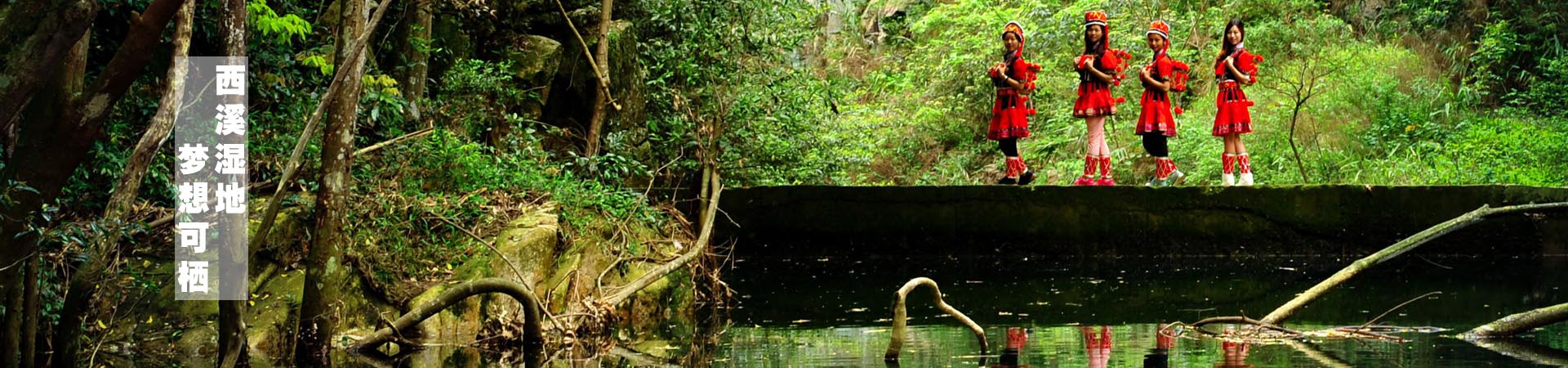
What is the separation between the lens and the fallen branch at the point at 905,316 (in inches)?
246

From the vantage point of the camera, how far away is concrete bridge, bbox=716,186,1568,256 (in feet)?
41.5

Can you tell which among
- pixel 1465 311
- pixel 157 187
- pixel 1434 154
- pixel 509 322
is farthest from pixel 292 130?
pixel 1434 154

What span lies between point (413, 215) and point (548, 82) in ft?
13.6

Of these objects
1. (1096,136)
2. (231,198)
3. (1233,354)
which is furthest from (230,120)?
(1096,136)

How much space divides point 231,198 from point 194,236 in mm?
540

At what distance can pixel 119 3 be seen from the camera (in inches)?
331

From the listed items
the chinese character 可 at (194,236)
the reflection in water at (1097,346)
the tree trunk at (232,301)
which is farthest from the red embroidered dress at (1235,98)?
the tree trunk at (232,301)

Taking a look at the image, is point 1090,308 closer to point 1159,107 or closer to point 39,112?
point 1159,107

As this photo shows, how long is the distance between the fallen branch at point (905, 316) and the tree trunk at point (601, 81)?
5.76 metres

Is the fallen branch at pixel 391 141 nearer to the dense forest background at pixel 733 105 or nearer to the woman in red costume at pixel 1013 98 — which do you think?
the dense forest background at pixel 733 105

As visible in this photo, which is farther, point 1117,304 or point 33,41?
point 1117,304

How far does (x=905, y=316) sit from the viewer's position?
22.0 feet

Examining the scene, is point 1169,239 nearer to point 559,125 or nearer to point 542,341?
point 559,125

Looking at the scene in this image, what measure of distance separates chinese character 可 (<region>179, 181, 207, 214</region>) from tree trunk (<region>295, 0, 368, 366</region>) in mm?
1216
